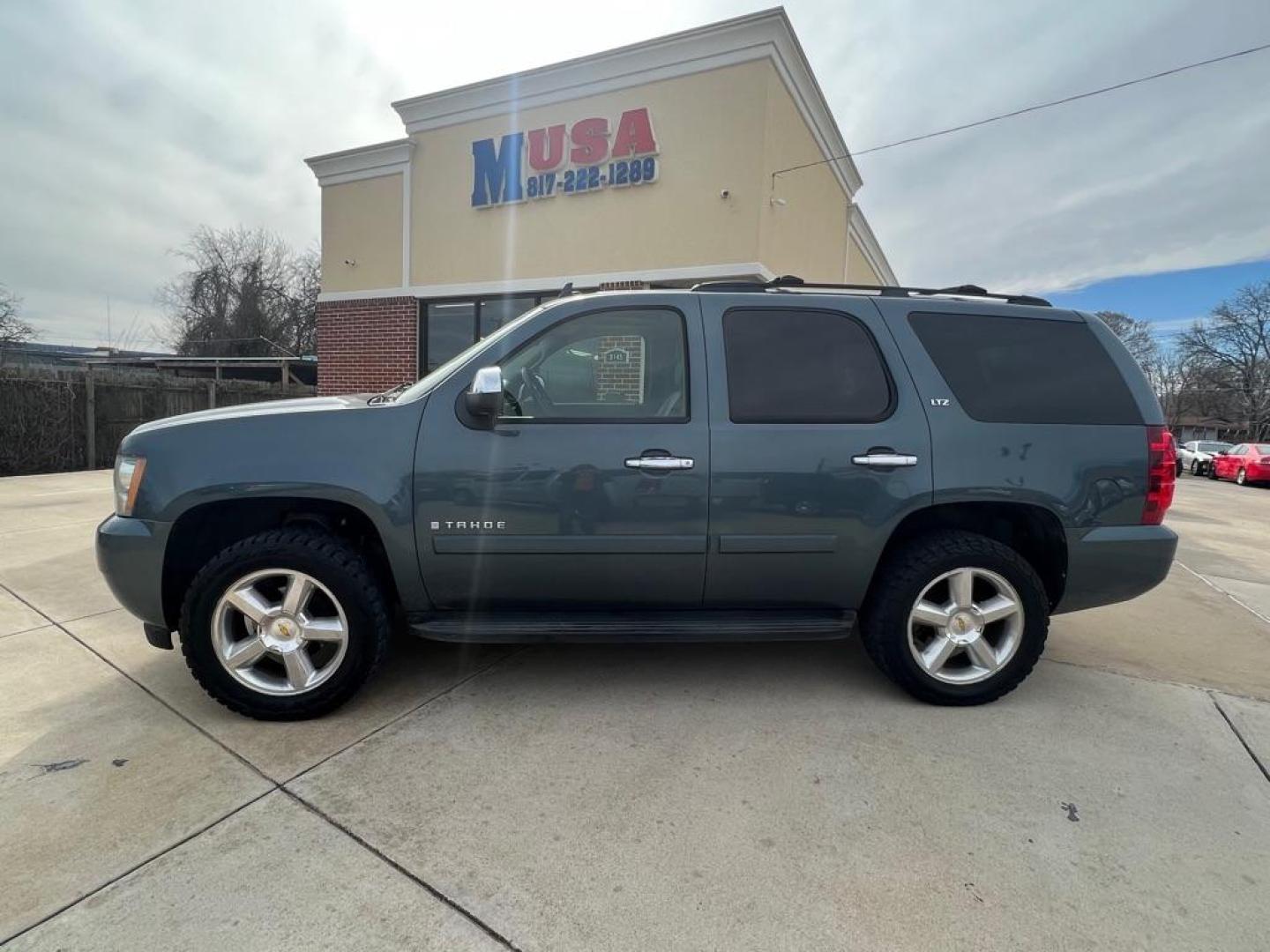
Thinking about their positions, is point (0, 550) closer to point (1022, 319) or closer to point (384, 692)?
point (384, 692)

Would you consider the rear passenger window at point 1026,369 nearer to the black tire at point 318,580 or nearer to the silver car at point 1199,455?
the black tire at point 318,580

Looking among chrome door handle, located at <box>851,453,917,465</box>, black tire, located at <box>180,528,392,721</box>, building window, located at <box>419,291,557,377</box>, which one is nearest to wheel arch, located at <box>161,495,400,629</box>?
black tire, located at <box>180,528,392,721</box>

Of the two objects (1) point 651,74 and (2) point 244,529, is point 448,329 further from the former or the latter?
(2) point 244,529

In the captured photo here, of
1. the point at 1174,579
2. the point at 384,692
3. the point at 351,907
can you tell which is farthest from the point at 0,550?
the point at 1174,579

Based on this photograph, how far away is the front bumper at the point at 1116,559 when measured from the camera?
2934 mm

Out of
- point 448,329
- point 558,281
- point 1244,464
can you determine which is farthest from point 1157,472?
point 1244,464

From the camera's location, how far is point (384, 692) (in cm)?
301

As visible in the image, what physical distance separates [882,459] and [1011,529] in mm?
959

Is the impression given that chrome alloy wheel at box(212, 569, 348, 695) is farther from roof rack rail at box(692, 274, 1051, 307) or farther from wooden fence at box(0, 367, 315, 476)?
wooden fence at box(0, 367, 315, 476)

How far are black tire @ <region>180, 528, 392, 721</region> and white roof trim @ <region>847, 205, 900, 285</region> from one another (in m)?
12.9

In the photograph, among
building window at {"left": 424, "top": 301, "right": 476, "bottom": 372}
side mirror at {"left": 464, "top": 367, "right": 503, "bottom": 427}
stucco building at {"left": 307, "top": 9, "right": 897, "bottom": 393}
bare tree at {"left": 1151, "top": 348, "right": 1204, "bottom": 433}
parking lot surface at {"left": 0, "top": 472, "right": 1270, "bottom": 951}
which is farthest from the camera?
bare tree at {"left": 1151, "top": 348, "right": 1204, "bottom": 433}

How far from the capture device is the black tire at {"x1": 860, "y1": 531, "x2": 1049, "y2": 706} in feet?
9.48

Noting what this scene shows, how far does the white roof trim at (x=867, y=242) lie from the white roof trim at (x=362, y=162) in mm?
8561

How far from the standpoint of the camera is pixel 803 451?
2.79 m
